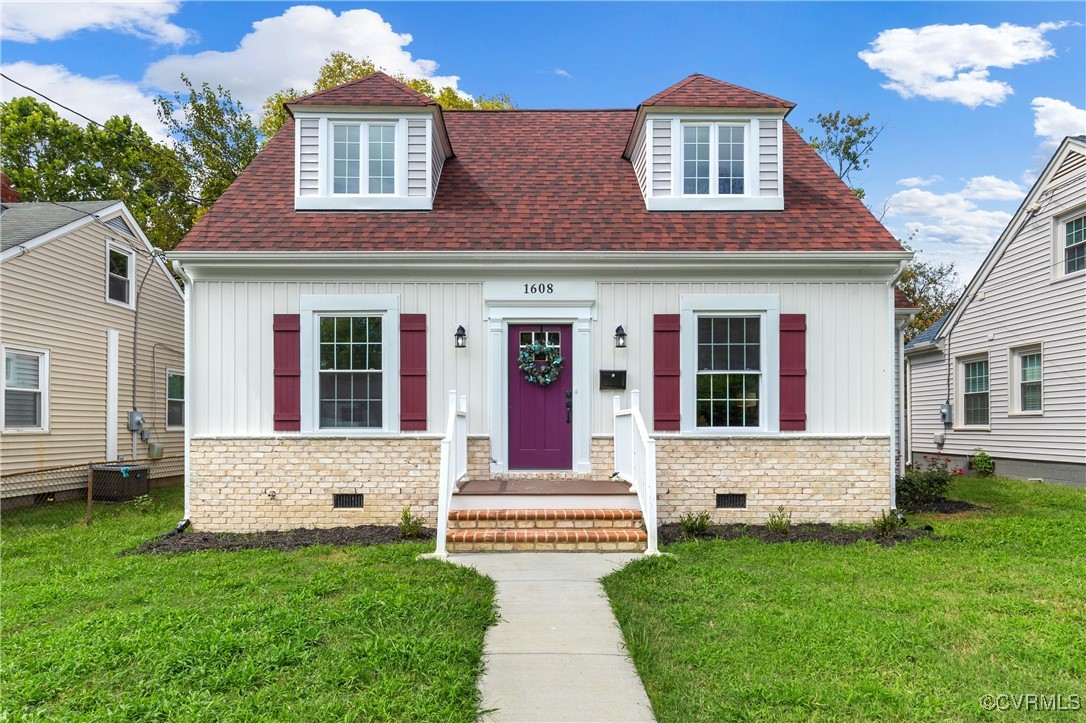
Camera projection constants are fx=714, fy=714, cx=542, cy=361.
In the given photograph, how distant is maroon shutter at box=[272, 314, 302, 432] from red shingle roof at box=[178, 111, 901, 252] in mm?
955

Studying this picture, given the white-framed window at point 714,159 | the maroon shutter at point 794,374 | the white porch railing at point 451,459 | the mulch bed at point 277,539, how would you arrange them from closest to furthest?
the white porch railing at point 451,459, the mulch bed at point 277,539, the maroon shutter at point 794,374, the white-framed window at point 714,159

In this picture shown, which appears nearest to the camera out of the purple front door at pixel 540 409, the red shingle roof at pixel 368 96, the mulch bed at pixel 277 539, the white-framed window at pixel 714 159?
the mulch bed at pixel 277 539

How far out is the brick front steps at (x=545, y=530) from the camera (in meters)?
7.24

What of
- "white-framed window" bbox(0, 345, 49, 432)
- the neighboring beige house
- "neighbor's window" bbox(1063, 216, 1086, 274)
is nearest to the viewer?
"white-framed window" bbox(0, 345, 49, 432)

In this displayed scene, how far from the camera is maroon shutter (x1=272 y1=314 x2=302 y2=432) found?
29.0 ft

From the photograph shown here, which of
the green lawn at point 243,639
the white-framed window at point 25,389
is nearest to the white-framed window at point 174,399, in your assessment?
the white-framed window at point 25,389

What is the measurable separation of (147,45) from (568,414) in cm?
1375

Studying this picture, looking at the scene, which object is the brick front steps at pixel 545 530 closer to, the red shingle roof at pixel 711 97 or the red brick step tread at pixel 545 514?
the red brick step tread at pixel 545 514

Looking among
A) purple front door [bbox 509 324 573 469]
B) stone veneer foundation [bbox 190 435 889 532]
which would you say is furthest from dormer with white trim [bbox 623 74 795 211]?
stone veneer foundation [bbox 190 435 889 532]

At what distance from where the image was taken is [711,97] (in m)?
9.85

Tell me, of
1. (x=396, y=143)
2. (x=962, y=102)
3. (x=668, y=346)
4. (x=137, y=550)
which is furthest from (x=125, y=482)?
(x=962, y=102)

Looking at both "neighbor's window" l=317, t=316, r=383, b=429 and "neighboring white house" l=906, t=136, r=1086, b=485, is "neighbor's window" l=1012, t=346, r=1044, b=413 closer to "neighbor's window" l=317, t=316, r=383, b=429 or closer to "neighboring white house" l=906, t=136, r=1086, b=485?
"neighboring white house" l=906, t=136, r=1086, b=485

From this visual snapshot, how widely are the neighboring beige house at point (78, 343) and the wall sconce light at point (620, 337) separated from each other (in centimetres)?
812

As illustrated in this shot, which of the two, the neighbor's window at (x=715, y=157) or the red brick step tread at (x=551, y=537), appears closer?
the red brick step tread at (x=551, y=537)
